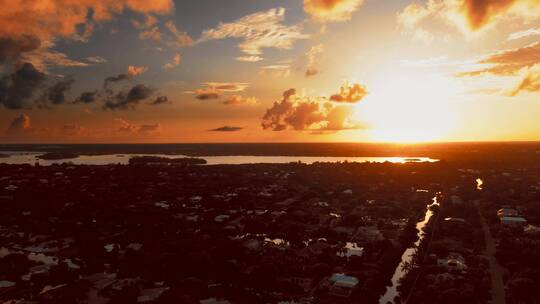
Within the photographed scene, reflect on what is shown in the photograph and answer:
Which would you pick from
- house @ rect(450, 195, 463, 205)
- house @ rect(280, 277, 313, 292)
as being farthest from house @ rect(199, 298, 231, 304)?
house @ rect(450, 195, 463, 205)

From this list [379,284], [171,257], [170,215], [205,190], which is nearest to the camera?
[379,284]

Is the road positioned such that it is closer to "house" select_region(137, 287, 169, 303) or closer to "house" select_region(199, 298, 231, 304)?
"house" select_region(199, 298, 231, 304)

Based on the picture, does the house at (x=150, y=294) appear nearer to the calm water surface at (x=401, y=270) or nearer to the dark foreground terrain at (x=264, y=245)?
the dark foreground terrain at (x=264, y=245)

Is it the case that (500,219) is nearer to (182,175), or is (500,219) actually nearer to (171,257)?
(171,257)

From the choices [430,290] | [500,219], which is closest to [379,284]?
[430,290]

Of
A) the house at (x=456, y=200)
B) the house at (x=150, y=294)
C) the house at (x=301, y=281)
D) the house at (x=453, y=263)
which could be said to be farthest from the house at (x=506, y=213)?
the house at (x=150, y=294)

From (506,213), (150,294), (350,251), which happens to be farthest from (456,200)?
(150,294)
